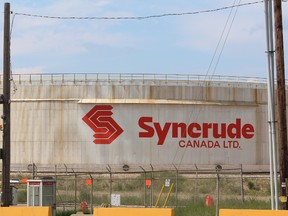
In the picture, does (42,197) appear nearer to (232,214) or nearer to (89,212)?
(89,212)

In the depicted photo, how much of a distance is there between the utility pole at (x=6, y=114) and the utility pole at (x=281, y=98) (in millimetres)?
10581

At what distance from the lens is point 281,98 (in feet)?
79.8

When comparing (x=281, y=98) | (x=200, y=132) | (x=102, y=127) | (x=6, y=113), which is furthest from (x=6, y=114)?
(x=200, y=132)

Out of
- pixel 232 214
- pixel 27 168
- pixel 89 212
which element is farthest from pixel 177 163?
pixel 232 214

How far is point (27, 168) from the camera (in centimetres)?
5678

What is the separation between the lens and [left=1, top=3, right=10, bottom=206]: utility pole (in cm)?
2633

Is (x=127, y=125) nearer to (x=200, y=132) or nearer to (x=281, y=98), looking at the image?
(x=200, y=132)

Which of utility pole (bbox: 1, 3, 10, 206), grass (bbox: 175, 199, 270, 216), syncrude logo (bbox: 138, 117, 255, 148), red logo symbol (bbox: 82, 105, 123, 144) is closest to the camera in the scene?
utility pole (bbox: 1, 3, 10, 206)

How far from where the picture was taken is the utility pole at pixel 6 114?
26328mm

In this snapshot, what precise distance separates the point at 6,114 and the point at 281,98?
10801 mm

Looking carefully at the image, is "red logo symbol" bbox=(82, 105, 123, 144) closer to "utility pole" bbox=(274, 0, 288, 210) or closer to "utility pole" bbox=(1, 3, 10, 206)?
"utility pole" bbox=(1, 3, 10, 206)

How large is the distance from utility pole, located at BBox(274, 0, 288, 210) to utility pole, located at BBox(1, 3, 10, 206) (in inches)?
417

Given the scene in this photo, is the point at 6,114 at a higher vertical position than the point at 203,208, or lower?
higher

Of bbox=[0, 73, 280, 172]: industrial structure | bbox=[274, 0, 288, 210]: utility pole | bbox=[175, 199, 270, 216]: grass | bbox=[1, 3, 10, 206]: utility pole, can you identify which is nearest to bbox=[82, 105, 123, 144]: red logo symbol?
bbox=[0, 73, 280, 172]: industrial structure
